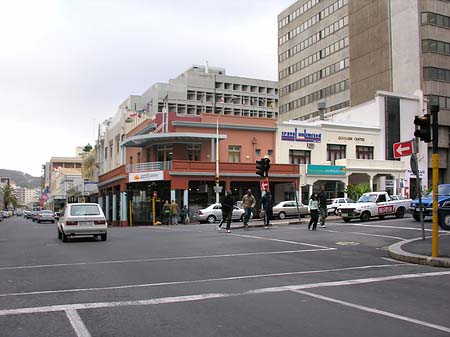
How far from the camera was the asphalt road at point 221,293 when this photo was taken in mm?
5910

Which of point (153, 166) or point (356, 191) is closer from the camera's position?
point (153, 166)

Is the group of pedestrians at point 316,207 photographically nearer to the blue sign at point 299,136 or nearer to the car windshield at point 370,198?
the car windshield at point 370,198

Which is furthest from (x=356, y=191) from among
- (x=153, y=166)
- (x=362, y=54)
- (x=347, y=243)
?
(x=362, y=54)

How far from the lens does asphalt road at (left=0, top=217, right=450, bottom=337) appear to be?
5.91 meters

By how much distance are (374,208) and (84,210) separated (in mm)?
16167

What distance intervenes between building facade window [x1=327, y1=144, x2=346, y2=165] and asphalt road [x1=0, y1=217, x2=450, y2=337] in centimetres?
3252

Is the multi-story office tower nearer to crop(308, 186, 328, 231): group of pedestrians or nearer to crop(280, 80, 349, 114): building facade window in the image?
crop(280, 80, 349, 114): building facade window

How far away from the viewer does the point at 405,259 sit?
1205 cm

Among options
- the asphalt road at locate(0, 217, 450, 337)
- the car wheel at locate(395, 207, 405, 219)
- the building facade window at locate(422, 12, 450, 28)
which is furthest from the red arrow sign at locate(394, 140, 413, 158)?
the building facade window at locate(422, 12, 450, 28)

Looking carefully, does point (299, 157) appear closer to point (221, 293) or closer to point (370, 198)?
point (370, 198)

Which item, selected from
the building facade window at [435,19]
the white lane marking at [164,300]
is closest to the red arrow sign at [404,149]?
the white lane marking at [164,300]

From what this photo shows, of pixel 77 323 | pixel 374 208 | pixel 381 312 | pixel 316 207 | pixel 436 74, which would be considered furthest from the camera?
pixel 436 74

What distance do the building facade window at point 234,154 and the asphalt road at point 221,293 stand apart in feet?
93.0

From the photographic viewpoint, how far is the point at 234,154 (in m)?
42.7
